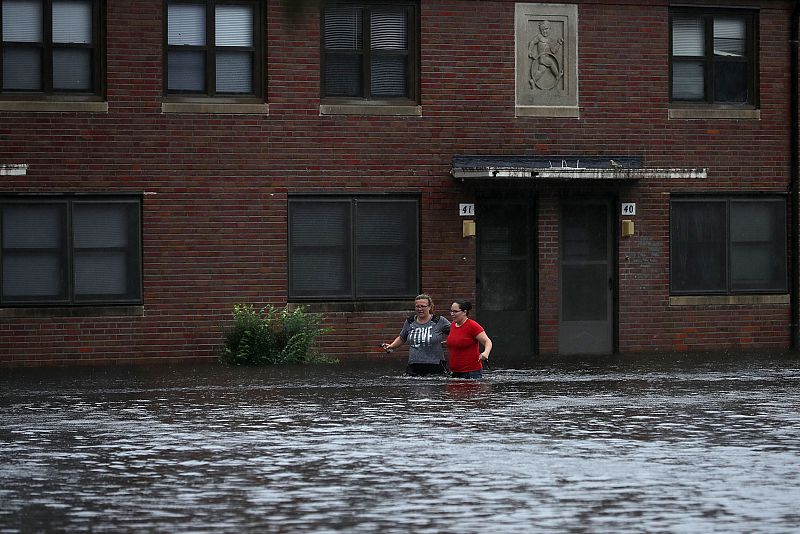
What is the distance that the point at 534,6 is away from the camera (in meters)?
25.3

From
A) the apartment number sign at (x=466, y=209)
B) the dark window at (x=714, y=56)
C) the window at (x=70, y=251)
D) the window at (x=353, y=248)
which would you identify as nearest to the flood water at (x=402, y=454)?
the window at (x=70, y=251)

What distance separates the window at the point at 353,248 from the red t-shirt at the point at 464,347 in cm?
532

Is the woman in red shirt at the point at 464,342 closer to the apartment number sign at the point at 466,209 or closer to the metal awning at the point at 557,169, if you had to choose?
the metal awning at the point at 557,169

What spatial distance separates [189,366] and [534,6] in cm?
785

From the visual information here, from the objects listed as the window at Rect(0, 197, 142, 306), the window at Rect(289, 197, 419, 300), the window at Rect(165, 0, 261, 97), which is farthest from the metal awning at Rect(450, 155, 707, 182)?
the window at Rect(0, 197, 142, 306)

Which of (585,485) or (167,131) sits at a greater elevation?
(167,131)

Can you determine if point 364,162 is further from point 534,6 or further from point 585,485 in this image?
point 585,485

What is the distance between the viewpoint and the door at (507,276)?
84.3 feet

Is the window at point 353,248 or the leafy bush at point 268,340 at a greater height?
the window at point 353,248

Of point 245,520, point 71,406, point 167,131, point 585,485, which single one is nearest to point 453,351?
point 71,406

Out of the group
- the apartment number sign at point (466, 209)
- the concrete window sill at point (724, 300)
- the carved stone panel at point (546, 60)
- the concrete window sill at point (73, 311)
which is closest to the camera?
the concrete window sill at point (73, 311)

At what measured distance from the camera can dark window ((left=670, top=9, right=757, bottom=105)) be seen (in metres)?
26.2

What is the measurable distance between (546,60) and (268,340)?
252 inches

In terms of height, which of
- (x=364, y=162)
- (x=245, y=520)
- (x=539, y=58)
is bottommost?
(x=245, y=520)
